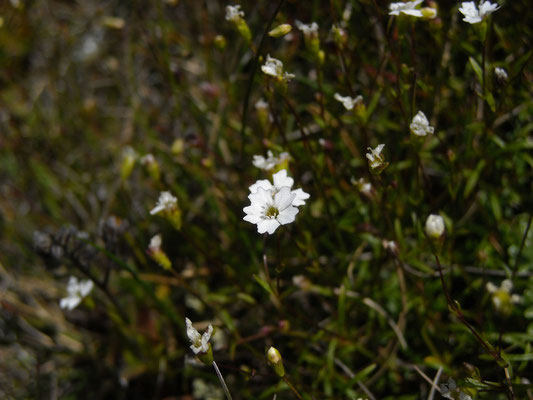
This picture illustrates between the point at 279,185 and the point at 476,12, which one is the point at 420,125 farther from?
the point at 279,185

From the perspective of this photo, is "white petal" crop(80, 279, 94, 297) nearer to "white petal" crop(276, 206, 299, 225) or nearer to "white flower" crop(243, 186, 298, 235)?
"white flower" crop(243, 186, 298, 235)

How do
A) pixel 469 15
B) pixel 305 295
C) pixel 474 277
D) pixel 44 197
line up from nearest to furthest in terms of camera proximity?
pixel 469 15, pixel 474 277, pixel 305 295, pixel 44 197

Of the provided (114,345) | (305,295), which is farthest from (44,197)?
(305,295)

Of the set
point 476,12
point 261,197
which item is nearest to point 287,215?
point 261,197

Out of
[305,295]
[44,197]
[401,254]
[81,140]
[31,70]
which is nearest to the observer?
[401,254]

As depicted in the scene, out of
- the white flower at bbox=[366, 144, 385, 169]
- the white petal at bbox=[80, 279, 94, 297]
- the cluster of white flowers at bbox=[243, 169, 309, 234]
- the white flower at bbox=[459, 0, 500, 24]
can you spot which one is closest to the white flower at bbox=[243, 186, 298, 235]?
the cluster of white flowers at bbox=[243, 169, 309, 234]

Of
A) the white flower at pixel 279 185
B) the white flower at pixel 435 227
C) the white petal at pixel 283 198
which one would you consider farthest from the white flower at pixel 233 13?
the white flower at pixel 435 227

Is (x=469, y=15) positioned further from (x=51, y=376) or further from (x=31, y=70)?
(x=31, y=70)
